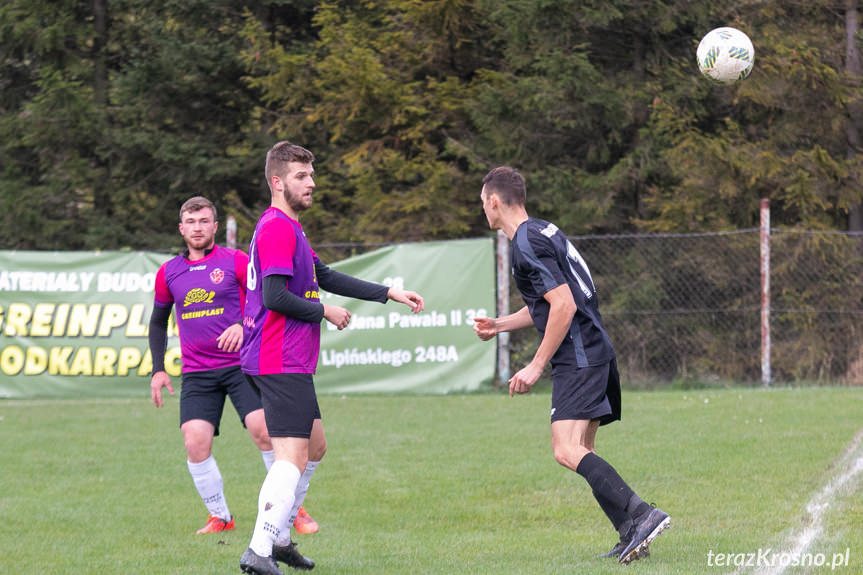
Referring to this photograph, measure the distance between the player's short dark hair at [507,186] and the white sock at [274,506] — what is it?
181 cm

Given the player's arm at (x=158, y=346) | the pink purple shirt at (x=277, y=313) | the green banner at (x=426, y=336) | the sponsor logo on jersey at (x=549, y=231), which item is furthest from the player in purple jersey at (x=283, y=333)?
the green banner at (x=426, y=336)

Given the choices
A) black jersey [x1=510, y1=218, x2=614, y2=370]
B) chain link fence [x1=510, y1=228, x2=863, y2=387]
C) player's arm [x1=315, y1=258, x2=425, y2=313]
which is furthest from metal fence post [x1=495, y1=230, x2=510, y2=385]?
black jersey [x1=510, y1=218, x2=614, y2=370]

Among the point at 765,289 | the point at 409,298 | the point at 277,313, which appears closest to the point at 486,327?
the point at 409,298

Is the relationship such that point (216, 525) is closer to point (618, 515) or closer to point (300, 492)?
point (300, 492)

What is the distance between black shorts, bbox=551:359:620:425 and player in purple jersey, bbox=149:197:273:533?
220 cm

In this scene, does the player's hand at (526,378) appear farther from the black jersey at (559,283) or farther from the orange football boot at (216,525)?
the orange football boot at (216,525)

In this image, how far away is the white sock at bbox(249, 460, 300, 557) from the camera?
16.5ft

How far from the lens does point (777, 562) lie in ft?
17.8

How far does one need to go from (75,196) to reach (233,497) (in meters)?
18.6

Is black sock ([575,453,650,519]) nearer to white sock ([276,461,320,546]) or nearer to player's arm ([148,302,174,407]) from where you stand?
white sock ([276,461,320,546])

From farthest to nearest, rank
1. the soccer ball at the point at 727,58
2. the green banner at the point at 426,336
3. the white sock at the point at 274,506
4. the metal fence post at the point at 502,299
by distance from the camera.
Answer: the green banner at the point at 426,336
the metal fence post at the point at 502,299
the soccer ball at the point at 727,58
the white sock at the point at 274,506

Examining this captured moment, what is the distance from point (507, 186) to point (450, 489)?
3248 millimetres

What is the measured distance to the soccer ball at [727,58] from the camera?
920 centimetres

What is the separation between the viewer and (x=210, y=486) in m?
6.91
